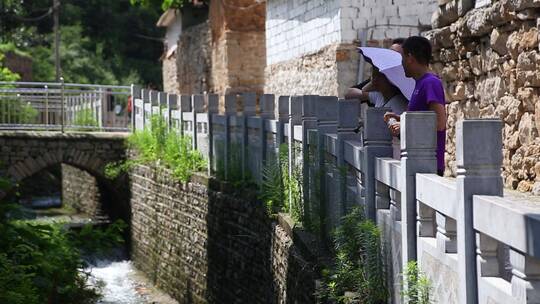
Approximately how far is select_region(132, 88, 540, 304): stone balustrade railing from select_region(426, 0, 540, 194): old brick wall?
134 centimetres

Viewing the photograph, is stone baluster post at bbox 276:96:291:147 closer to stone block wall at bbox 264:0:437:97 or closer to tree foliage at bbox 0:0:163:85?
stone block wall at bbox 264:0:437:97

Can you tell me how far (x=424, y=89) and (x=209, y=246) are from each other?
9.48 meters

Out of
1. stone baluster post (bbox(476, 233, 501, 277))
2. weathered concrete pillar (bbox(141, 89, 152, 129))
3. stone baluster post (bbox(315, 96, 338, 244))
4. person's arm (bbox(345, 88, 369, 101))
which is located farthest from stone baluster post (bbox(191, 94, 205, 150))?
stone baluster post (bbox(476, 233, 501, 277))

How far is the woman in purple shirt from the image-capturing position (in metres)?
7.64

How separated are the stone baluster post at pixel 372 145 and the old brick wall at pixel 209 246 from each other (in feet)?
4.49

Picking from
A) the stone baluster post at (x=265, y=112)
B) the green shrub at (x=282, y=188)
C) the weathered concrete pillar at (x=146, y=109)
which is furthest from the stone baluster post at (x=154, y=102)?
the green shrub at (x=282, y=188)

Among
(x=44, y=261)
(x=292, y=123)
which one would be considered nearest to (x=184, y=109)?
(x=44, y=261)

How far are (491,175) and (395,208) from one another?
2071 millimetres

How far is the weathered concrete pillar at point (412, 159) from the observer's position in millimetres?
6453

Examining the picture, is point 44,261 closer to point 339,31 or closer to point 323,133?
point 323,133

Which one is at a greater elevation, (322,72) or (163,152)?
(322,72)

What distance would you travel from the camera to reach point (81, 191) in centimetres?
3288

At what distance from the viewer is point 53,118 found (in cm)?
2791

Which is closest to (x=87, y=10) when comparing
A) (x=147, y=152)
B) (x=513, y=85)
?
(x=147, y=152)
